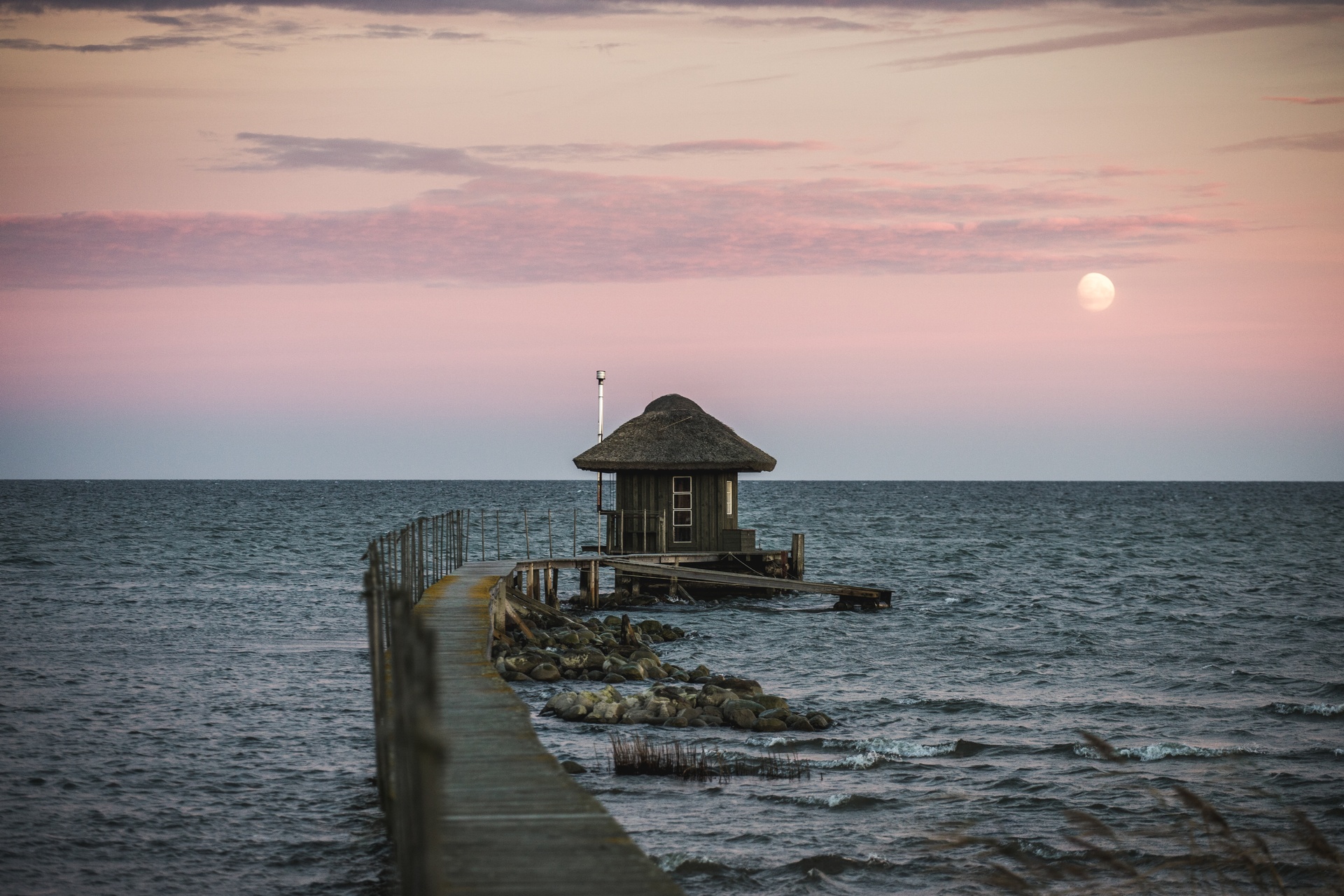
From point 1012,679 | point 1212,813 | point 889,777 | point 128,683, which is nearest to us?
point 1212,813

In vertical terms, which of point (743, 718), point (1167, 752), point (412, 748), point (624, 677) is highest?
point (412, 748)

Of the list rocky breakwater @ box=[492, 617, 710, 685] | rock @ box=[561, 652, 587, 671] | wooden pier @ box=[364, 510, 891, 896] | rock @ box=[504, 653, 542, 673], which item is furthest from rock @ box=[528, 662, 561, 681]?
wooden pier @ box=[364, 510, 891, 896]

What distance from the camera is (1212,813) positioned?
6238 mm

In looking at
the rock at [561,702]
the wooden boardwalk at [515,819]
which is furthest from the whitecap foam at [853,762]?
the wooden boardwalk at [515,819]

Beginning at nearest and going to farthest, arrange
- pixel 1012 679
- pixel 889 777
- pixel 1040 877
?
pixel 1040 877, pixel 889 777, pixel 1012 679

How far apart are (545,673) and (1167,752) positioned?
9.86 metres

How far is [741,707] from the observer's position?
17.5m

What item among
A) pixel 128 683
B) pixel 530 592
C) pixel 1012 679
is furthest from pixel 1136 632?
pixel 128 683

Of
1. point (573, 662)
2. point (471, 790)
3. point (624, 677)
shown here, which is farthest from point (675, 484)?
point (471, 790)

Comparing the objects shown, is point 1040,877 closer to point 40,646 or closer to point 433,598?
point 433,598

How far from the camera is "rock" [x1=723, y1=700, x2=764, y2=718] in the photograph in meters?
17.5

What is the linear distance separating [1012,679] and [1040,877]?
39.1ft

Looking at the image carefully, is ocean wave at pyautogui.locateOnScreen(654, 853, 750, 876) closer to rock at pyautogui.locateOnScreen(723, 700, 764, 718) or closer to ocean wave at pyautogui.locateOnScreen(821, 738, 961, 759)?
ocean wave at pyautogui.locateOnScreen(821, 738, 961, 759)

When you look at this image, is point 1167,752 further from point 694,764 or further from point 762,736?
point 694,764
